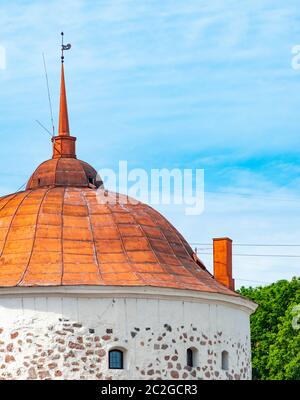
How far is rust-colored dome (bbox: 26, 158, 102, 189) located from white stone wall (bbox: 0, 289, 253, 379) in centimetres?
671

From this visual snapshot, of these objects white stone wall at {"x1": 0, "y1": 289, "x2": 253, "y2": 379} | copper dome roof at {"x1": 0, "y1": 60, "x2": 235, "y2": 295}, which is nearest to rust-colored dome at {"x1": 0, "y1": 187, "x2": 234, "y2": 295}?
copper dome roof at {"x1": 0, "y1": 60, "x2": 235, "y2": 295}

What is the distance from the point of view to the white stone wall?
123 ft

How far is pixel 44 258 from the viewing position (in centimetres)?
3941

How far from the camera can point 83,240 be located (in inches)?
1592

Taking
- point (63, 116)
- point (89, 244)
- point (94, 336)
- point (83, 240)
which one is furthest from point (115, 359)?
point (63, 116)

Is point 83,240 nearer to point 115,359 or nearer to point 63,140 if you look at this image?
point 115,359

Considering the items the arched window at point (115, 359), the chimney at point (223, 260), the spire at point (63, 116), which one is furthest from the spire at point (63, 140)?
the arched window at point (115, 359)

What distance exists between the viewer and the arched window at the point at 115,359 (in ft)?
124

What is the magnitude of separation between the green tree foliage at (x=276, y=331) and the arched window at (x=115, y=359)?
20.8 meters

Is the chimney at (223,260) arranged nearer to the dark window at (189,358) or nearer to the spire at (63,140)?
the dark window at (189,358)

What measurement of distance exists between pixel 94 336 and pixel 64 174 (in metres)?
7.95

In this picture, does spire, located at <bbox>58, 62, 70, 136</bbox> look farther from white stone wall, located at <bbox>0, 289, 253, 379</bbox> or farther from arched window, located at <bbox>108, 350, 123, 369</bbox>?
arched window, located at <bbox>108, 350, 123, 369</bbox>
